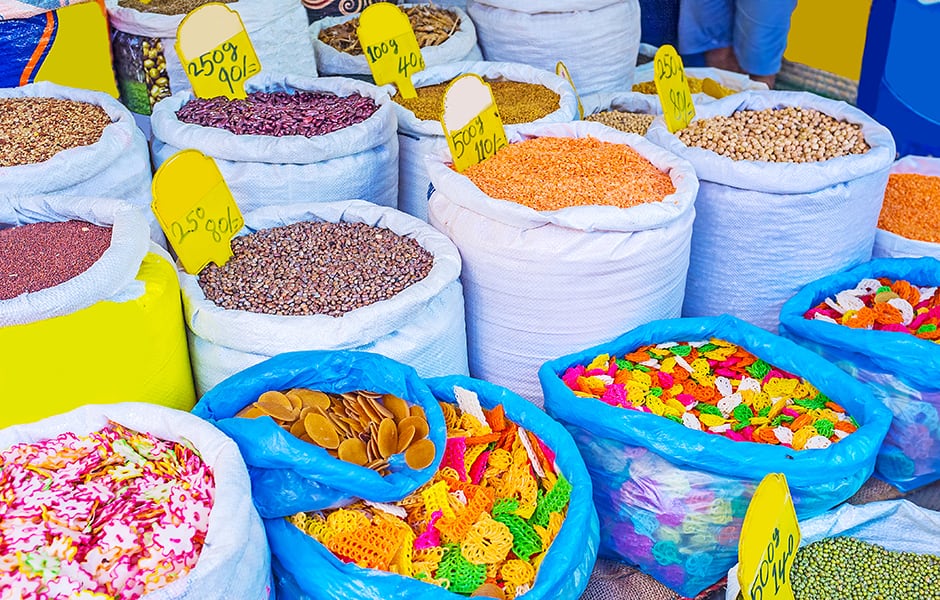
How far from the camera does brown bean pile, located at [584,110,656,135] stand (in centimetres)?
240

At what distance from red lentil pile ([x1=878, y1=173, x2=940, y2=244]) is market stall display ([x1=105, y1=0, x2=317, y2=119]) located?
1.49 m

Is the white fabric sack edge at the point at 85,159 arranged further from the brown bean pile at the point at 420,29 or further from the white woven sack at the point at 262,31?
the brown bean pile at the point at 420,29

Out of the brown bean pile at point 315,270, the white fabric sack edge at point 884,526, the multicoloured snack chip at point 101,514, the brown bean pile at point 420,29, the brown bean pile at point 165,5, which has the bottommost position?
the white fabric sack edge at point 884,526

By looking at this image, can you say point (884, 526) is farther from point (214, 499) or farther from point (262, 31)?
point (262, 31)

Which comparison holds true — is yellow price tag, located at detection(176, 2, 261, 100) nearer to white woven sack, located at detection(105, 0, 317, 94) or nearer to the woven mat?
white woven sack, located at detection(105, 0, 317, 94)

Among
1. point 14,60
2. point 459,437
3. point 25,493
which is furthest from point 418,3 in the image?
point 25,493

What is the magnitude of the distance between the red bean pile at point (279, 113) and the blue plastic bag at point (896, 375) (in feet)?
3.27

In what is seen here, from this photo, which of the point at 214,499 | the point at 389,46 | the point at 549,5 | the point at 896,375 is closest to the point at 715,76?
the point at 549,5

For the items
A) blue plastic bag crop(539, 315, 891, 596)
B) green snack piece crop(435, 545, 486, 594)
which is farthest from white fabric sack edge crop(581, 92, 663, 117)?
green snack piece crop(435, 545, 486, 594)

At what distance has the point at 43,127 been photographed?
1.88 metres

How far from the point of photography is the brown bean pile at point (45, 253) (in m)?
1.43

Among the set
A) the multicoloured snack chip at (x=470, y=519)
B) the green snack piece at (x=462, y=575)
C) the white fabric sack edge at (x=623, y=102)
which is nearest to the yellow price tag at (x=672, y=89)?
the white fabric sack edge at (x=623, y=102)

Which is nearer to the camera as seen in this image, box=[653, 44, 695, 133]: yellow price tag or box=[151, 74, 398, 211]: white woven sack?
box=[151, 74, 398, 211]: white woven sack

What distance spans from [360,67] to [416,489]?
56.9 inches
